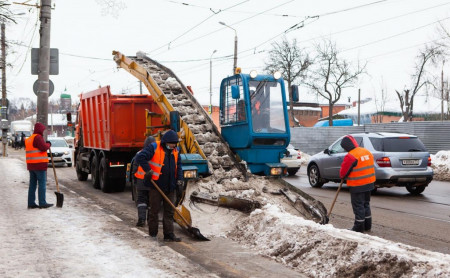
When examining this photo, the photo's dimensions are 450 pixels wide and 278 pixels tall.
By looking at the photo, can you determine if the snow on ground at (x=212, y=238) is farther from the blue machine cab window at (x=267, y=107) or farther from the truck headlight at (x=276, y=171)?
the blue machine cab window at (x=267, y=107)

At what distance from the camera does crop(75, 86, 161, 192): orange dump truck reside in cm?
1274

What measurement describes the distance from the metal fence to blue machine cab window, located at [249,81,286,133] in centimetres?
1572

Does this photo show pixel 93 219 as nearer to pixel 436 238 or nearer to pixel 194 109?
pixel 194 109

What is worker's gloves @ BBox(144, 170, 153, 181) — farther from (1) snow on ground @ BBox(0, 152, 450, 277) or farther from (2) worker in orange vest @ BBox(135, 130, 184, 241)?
(1) snow on ground @ BBox(0, 152, 450, 277)

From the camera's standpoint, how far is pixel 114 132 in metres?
12.7

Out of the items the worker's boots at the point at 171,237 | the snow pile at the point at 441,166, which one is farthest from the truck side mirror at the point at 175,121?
the snow pile at the point at 441,166

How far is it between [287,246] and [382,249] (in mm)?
1390

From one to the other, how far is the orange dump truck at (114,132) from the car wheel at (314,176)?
5548 millimetres

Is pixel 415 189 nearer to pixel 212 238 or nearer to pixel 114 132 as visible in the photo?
pixel 212 238

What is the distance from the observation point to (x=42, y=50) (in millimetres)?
12578

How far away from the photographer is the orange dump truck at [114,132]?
41.8ft

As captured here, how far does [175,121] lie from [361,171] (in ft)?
12.3

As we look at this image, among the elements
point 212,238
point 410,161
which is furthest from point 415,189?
point 212,238

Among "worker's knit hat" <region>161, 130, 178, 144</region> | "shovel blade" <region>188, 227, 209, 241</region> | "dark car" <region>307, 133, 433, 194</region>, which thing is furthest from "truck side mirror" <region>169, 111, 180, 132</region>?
"dark car" <region>307, 133, 433, 194</region>
